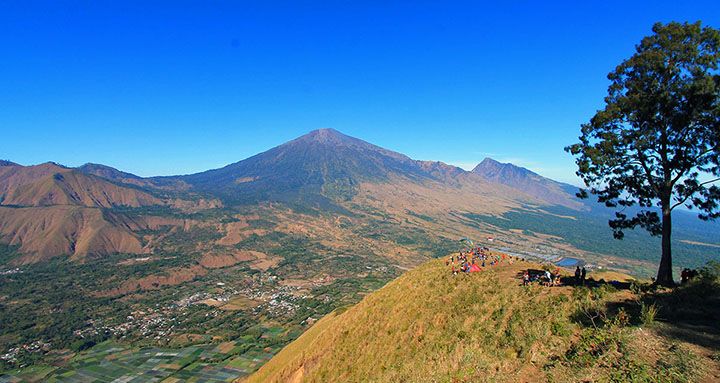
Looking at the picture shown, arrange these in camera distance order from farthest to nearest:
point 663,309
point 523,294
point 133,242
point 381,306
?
point 133,242, point 381,306, point 523,294, point 663,309

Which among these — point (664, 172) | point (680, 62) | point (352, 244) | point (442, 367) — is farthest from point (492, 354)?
point (352, 244)

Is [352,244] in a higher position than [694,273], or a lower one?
lower

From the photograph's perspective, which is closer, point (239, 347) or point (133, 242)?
point (239, 347)

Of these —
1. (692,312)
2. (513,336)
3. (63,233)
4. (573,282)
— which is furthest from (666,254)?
(63,233)

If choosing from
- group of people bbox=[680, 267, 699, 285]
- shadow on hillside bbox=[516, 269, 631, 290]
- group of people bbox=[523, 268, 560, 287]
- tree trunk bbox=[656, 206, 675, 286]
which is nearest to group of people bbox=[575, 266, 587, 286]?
shadow on hillside bbox=[516, 269, 631, 290]

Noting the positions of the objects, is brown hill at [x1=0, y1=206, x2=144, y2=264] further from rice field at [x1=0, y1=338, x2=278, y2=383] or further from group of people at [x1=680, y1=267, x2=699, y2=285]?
group of people at [x1=680, y1=267, x2=699, y2=285]

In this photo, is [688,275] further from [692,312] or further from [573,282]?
[692,312]

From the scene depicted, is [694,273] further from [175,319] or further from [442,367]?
[175,319]
